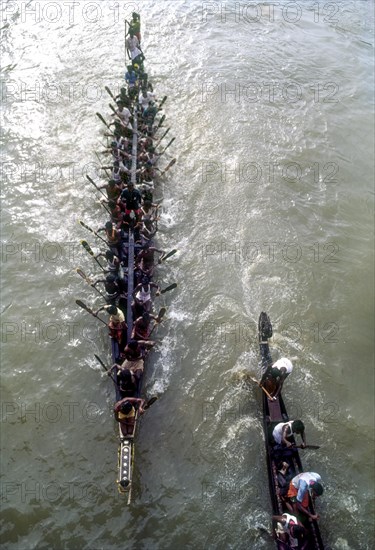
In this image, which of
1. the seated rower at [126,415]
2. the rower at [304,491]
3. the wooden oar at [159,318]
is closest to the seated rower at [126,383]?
the seated rower at [126,415]

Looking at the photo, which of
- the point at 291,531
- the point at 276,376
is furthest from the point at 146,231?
the point at 291,531

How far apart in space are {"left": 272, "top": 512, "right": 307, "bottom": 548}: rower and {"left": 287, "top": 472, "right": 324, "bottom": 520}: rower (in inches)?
7.7

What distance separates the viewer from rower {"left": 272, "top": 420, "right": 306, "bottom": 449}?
7671mm

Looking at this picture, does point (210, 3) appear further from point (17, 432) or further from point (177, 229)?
point (17, 432)

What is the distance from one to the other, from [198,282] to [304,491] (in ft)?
19.2

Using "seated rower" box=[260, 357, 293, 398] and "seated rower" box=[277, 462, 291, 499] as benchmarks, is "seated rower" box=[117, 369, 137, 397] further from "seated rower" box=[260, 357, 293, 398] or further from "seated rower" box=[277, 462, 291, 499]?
"seated rower" box=[277, 462, 291, 499]

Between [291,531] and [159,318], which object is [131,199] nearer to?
[159,318]

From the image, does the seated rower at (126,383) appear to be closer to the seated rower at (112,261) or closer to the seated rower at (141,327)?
the seated rower at (141,327)

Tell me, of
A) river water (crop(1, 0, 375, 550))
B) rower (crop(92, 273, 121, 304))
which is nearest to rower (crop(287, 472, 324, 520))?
river water (crop(1, 0, 375, 550))

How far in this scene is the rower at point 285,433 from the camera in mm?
7671

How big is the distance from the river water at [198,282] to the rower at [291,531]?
0.86m

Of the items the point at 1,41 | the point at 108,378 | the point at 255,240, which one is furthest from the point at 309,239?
the point at 1,41

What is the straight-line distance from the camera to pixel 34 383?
31.1 ft

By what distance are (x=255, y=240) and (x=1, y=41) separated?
14.6m
